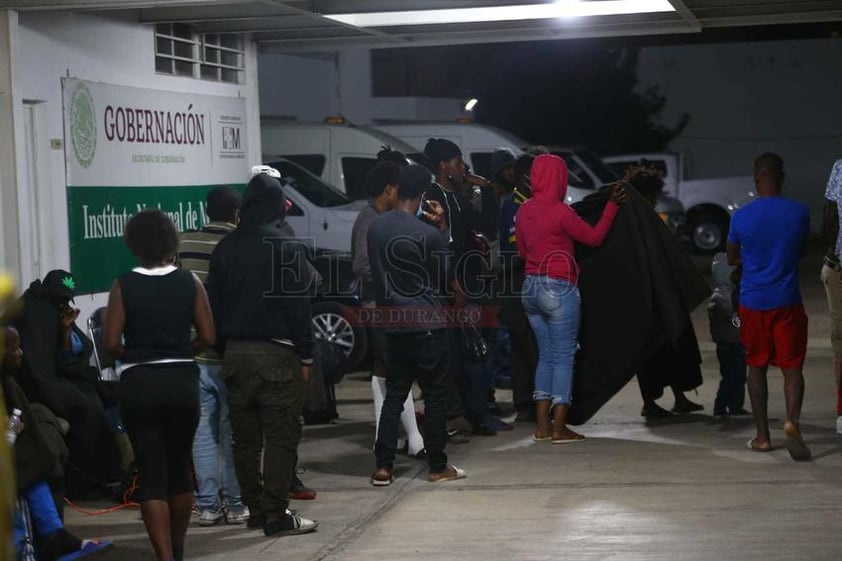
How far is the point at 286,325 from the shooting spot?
6.53 meters

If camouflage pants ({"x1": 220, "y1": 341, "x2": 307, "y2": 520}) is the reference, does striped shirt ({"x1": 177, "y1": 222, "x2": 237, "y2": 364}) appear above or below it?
above

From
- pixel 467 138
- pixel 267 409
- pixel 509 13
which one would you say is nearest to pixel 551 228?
pixel 509 13

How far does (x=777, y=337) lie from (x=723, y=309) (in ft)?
4.84

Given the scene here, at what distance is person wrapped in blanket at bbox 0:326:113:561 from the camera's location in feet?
19.0

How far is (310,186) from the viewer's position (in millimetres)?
15625

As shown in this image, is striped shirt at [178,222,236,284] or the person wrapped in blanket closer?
the person wrapped in blanket

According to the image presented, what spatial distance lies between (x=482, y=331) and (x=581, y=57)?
24685mm

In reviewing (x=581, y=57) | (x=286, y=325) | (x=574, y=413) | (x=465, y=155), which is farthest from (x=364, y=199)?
(x=581, y=57)

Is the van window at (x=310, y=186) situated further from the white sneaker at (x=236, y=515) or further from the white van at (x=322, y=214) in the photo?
the white sneaker at (x=236, y=515)

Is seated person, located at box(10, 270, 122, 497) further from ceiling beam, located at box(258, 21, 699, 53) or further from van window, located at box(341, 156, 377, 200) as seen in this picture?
van window, located at box(341, 156, 377, 200)

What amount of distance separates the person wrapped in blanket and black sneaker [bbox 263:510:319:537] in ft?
2.77

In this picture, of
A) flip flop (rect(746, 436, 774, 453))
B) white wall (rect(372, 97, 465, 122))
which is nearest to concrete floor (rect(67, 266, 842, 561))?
flip flop (rect(746, 436, 774, 453))

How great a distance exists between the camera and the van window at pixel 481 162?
1830 centimetres

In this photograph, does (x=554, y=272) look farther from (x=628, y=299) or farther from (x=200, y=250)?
(x=200, y=250)
